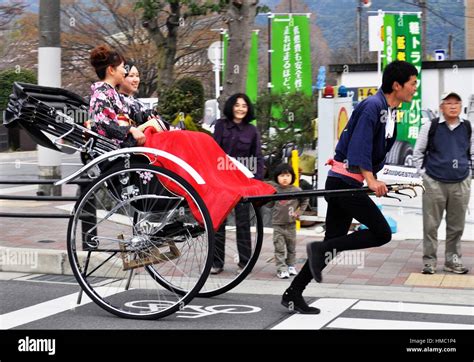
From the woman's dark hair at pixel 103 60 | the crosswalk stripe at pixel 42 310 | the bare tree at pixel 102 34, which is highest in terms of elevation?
the bare tree at pixel 102 34

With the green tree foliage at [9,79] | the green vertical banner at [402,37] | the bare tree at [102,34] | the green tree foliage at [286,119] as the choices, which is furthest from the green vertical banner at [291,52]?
the bare tree at [102,34]

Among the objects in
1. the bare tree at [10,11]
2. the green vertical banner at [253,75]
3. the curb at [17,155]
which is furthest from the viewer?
the curb at [17,155]

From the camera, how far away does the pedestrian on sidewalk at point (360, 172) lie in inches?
232

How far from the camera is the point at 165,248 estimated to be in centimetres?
641

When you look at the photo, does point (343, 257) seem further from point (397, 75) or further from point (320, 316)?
point (397, 75)

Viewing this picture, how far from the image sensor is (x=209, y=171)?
6.02m

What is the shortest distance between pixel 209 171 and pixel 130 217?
2.38ft

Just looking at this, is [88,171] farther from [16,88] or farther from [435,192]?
[435,192]

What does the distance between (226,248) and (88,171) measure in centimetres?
243

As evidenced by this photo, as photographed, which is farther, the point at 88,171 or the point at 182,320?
the point at 88,171

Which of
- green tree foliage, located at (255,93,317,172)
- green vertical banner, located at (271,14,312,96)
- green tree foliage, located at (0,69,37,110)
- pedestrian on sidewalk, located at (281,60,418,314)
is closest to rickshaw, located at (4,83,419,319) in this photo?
pedestrian on sidewalk, located at (281,60,418,314)

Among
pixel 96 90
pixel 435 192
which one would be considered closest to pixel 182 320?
pixel 96 90

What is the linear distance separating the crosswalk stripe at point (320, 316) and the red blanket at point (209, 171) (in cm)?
90

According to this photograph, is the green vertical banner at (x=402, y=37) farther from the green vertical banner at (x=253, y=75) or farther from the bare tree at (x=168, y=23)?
the bare tree at (x=168, y=23)
